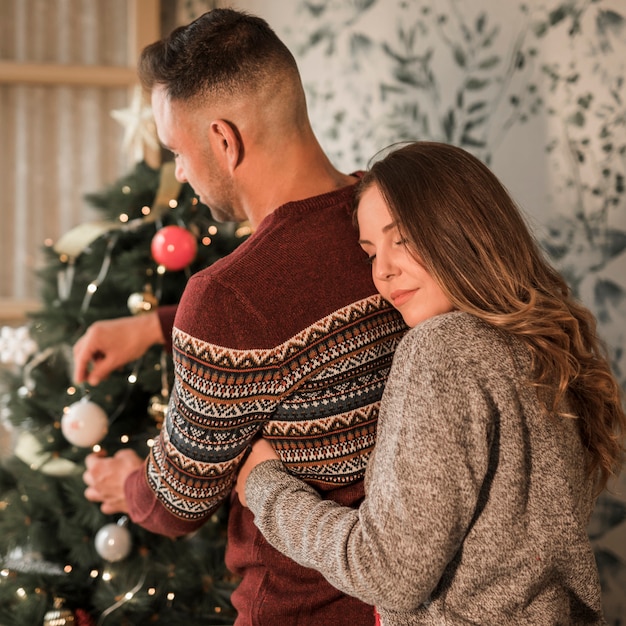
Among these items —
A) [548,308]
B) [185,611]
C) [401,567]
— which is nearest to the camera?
[401,567]

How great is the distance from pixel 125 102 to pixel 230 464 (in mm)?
2089

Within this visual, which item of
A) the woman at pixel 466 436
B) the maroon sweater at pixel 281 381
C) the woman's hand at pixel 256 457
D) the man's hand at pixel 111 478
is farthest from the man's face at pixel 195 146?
the man's hand at pixel 111 478

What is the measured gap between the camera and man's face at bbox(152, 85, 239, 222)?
1.25 m

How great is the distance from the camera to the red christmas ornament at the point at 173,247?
1.76 metres

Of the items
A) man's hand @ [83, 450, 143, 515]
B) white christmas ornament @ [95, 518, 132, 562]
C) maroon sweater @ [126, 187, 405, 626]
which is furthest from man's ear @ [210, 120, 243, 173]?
white christmas ornament @ [95, 518, 132, 562]

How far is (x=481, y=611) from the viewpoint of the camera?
0.98 metres

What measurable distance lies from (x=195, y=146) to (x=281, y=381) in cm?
43

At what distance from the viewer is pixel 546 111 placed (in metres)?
1.88

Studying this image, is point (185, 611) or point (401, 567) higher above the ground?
point (401, 567)

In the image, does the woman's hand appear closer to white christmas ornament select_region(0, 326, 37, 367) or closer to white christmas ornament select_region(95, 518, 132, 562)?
white christmas ornament select_region(95, 518, 132, 562)

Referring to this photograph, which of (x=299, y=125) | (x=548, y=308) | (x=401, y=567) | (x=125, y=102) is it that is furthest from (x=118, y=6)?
(x=401, y=567)

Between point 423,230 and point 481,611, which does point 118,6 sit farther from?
point 481,611

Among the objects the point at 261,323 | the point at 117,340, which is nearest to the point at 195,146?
the point at 261,323

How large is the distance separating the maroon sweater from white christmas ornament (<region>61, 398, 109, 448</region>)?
493 millimetres
